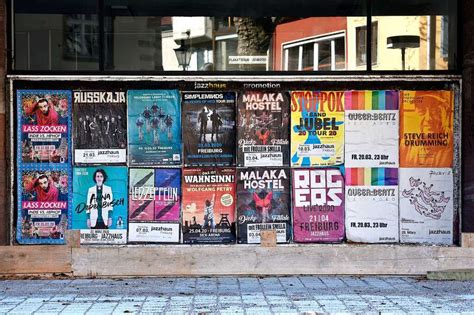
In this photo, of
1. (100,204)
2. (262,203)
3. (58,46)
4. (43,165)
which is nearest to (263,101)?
(262,203)

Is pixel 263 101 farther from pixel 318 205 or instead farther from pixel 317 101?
pixel 318 205

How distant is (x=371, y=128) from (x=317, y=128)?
0.73 m

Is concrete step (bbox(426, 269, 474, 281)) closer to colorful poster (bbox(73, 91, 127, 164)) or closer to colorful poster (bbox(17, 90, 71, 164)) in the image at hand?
colorful poster (bbox(73, 91, 127, 164))

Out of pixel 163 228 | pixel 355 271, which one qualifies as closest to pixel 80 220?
pixel 163 228

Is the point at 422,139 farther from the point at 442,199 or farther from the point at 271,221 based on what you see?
the point at 271,221

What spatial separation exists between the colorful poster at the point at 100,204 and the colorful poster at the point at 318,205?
2.31 metres

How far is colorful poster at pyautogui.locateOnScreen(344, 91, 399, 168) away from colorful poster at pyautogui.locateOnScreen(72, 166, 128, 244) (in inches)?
121

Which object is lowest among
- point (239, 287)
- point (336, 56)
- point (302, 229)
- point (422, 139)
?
point (239, 287)

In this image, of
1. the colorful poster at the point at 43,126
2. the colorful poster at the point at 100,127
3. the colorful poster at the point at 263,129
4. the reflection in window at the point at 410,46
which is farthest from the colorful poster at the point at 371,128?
the colorful poster at the point at 43,126

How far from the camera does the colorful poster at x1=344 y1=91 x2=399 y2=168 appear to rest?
29.5ft

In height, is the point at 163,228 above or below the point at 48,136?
below

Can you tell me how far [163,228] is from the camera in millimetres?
8953

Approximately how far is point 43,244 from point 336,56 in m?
4.66

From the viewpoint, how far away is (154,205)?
8.95 meters
